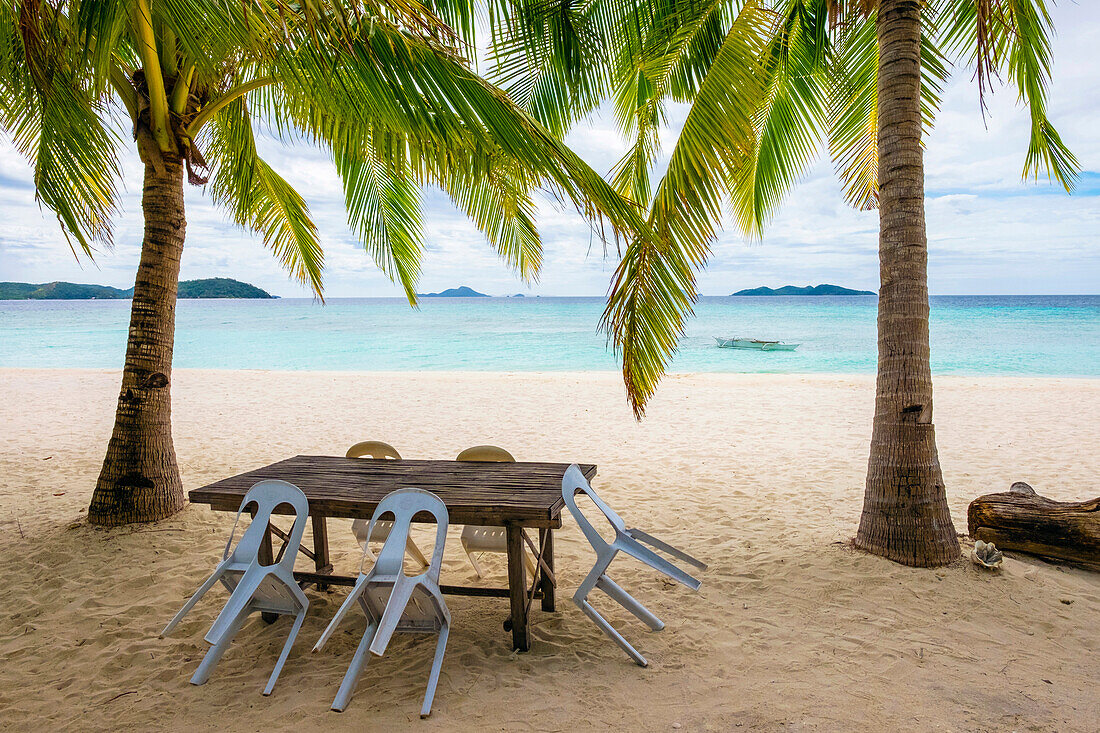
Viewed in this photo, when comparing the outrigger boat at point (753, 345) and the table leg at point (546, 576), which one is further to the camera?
the outrigger boat at point (753, 345)

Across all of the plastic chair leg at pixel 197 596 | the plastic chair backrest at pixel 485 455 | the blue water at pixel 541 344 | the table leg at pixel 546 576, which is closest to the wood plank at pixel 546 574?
the table leg at pixel 546 576

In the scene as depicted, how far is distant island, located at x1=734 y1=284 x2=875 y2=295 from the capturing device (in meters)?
85.4

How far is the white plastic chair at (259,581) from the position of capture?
2641 mm

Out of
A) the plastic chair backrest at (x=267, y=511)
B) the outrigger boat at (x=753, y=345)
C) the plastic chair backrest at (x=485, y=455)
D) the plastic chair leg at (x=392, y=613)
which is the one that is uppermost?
the outrigger boat at (x=753, y=345)

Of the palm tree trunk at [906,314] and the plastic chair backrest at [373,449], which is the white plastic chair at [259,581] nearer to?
the plastic chair backrest at [373,449]

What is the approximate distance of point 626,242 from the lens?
3.15 meters

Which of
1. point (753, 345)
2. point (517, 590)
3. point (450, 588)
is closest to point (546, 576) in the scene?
point (517, 590)

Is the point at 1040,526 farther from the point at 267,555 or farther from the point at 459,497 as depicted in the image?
the point at 267,555

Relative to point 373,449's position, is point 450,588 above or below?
below

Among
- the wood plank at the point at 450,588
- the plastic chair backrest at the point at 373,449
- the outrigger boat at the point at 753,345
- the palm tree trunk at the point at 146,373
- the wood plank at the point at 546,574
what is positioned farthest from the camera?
the outrigger boat at the point at 753,345

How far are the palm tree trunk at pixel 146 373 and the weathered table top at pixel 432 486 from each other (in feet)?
5.03

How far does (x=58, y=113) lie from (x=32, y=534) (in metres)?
3.09

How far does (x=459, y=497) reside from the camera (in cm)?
288

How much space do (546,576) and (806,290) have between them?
94815mm
